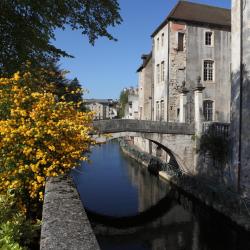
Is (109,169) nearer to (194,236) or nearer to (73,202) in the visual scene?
(194,236)

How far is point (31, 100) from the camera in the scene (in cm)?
514

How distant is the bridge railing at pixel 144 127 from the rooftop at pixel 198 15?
9.08 meters

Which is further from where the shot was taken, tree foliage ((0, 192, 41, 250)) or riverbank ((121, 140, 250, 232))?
riverbank ((121, 140, 250, 232))

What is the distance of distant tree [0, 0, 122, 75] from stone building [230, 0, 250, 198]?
6729 millimetres

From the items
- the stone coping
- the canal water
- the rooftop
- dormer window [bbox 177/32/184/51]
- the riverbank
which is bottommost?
the canal water

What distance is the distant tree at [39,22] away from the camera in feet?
24.9

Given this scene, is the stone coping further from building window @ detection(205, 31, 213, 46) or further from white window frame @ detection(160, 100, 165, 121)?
building window @ detection(205, 31, 213, 46)

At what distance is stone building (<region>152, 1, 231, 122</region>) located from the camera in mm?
24031

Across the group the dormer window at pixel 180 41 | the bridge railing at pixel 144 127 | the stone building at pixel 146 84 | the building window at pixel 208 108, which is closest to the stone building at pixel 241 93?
the bridge railing at pixel 144 127

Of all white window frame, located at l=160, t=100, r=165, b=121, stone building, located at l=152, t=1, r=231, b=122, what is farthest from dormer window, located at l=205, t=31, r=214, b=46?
white window frame, located at l=160, t=100, r=165, b=121

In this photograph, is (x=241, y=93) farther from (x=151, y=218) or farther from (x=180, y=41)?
(x=180, y=41)

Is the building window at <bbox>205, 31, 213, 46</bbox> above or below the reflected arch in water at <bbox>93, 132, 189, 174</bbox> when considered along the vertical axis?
above

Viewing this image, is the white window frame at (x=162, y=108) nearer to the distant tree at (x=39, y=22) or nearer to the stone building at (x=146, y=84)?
the stone building at (x=146, y=84)

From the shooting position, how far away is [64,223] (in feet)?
9.46
